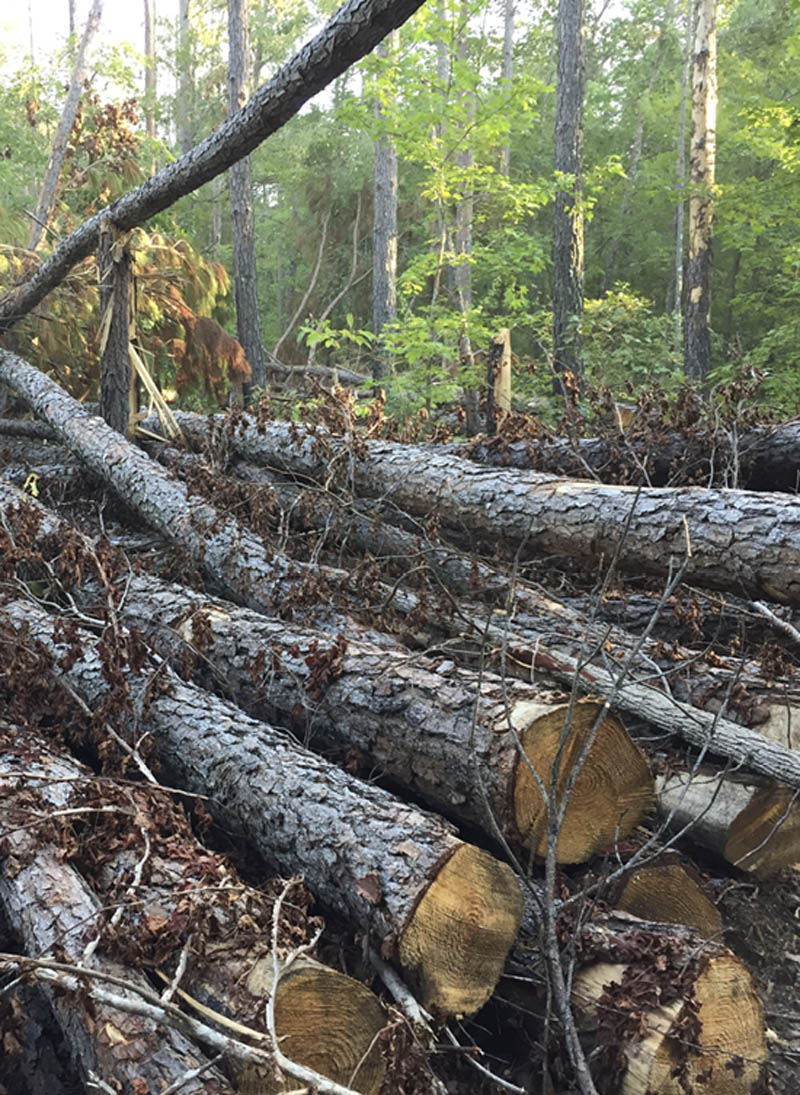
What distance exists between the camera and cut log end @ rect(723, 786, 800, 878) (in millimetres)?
2816

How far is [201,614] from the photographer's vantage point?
3.74 meters

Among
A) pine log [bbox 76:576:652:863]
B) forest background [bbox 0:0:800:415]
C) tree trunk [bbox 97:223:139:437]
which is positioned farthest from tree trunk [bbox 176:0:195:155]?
pine log [bbox 76:576:652:863]

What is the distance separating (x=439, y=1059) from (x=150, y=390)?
18.5 feet

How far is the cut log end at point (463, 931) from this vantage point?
212 cm

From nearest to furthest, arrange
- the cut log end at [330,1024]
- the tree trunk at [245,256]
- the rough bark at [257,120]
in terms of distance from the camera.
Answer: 1. the cut log end at [330,1024]
2. the rough bark at [257,120]
3. the tree trunk at [245,256]

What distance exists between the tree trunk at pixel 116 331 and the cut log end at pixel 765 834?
5626 mm

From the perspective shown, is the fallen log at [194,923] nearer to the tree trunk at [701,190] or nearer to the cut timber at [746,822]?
the cut timber at [746,822]

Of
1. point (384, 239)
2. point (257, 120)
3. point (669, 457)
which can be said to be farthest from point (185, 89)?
point (669, 457)

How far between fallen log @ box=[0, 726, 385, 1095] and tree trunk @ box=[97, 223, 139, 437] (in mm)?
4555

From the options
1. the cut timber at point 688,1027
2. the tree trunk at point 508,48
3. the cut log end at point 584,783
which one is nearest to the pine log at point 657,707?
the cut log end at point 584,783

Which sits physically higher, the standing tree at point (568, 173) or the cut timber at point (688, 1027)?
the standing tree at point (568, 173)

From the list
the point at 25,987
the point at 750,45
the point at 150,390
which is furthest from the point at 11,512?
the point at 750,45

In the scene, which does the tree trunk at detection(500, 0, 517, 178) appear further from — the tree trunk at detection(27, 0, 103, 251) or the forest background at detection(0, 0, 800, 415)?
the tree trunk at detection(27, 0, 103, 251)

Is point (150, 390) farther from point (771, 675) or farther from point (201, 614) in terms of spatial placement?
point (771, 675)
